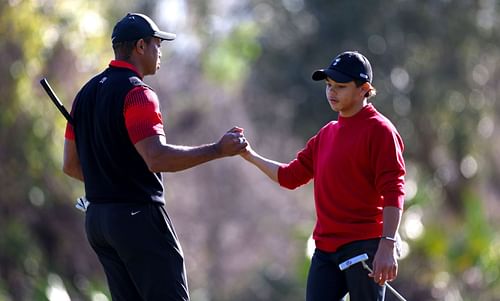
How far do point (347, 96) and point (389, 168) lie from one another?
0.48 meters

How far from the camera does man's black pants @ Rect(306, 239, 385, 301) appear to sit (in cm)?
→ 582

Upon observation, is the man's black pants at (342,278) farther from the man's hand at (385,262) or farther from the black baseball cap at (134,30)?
the black baseball cap at (134,30)

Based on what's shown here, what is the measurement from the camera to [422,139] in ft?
72.4

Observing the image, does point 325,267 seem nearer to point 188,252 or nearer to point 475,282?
point 475,282

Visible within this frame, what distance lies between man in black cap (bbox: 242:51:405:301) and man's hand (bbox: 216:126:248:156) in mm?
497

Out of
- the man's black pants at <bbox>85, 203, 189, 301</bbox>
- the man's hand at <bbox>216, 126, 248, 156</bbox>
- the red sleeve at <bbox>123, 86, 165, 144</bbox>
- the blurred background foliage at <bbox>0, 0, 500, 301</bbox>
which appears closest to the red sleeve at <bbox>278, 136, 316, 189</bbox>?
the man's hand at <bbox>216, 126, 248, 156</bbox>

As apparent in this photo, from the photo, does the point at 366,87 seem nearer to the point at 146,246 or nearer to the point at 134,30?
the point at 134,30

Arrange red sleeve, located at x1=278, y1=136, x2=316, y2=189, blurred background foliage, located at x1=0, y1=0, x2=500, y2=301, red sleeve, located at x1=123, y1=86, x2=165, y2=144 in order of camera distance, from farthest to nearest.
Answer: blurred background foliage, located at x1=0, y1=0, x2=500, y2=301 < red sleeve, located at x1=278, y1=136, x2=316, y2=189 < red sleeve, located at x1=123, y1=86, x2=165, y2=144

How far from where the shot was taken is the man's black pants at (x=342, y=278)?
5820 millimetres

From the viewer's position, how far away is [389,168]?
18.6 ft

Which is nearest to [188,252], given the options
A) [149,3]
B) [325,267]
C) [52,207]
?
[149,3]

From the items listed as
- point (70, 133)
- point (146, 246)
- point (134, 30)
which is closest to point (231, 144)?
point (146, 246)

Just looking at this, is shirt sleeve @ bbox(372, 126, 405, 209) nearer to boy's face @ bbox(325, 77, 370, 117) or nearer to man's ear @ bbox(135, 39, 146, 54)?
boy's face @ bbox(325, 77, 370, 117)

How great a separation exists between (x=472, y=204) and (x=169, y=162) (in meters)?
9.37
